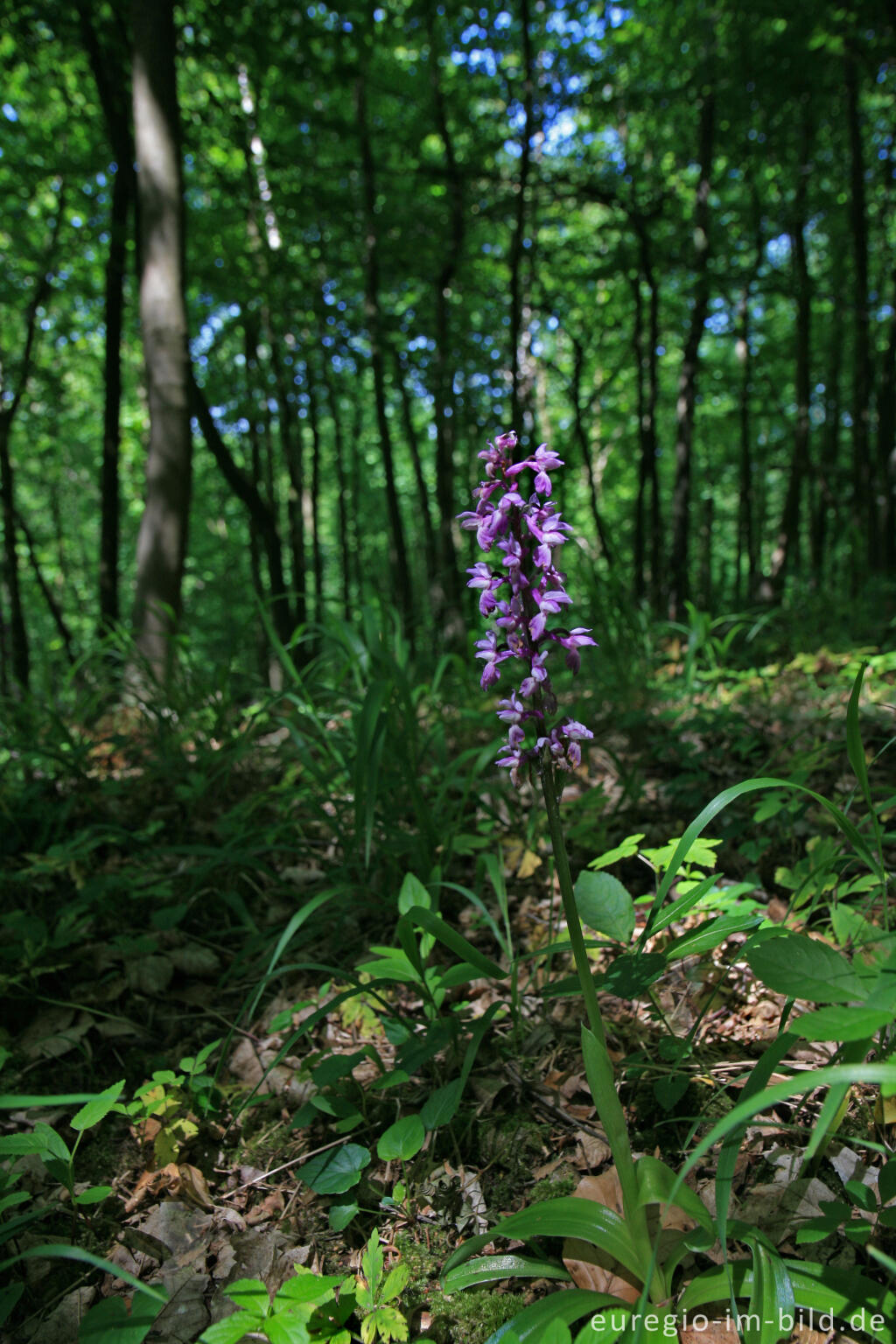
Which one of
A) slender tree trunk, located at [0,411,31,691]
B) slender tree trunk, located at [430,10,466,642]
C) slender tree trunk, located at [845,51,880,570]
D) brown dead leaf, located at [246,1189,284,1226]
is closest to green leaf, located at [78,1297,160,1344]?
brown dead leaf, located at [246,1189,284,1226]

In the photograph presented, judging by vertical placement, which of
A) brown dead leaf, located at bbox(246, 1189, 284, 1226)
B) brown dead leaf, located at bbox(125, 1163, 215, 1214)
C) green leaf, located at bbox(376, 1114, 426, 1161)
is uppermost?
green leaf, located at bbox(376, 1114, 426, 1161)

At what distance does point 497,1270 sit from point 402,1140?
0.26 meters

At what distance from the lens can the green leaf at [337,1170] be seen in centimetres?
124

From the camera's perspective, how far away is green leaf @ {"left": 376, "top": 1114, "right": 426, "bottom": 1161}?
1207 mm

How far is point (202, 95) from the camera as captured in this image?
32.8ft

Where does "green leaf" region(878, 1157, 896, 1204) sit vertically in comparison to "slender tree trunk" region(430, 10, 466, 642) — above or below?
below

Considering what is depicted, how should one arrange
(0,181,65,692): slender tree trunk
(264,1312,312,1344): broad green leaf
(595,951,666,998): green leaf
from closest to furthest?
1. (264,1312,312,1344): broad green leaf
2. (595,951,666,998): green leaf
3. (0,181,65,692): slender tree trunk

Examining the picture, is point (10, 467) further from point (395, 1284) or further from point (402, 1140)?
point (395, 1284)

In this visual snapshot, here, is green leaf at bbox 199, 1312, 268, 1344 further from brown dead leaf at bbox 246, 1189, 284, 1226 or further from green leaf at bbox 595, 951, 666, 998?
green leaf at bbox 595, 951, 666, 998

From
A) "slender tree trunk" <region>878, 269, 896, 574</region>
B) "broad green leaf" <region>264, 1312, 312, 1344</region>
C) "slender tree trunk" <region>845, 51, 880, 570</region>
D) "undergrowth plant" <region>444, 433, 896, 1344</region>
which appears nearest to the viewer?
"undergrowth plant" <region>444, 433, 896, 1344</region>

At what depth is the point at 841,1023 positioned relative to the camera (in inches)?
31.7

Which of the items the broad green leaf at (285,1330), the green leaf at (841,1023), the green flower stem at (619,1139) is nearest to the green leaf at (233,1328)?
the broad green leaf at (285,1330)

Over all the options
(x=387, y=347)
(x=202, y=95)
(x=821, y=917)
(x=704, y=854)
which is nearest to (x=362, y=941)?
(x=704, y=854)

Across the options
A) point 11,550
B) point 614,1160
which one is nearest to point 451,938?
point 614,1160
